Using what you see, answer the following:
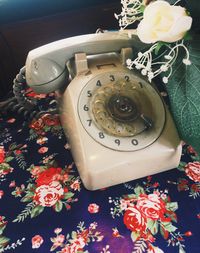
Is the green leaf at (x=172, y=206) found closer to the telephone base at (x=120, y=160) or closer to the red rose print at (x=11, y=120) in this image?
the telephone base at (x=120, y=160)

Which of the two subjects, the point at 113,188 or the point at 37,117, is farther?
the point at 37,117

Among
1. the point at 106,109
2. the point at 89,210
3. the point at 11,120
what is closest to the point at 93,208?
the point at 89,210

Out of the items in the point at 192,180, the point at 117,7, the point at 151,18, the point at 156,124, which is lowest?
the point at 192,180

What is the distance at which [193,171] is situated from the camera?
27.5 inches

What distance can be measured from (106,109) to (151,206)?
26 centimetres

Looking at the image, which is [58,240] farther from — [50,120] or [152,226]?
[50,120]

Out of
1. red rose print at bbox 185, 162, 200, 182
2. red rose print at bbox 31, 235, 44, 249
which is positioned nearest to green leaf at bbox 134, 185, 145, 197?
red rose print at bbox 185, 162, 200, 182

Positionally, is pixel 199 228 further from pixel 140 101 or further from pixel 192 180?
pixel 140 101

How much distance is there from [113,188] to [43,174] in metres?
0.18

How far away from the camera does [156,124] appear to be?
2.30 ft

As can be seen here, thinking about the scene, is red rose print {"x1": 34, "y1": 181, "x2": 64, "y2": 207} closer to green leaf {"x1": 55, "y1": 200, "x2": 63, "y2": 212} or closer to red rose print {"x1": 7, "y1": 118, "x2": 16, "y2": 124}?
green leaf {"x1": 55, "y1": 200, "x2": 63, "y2": 212}

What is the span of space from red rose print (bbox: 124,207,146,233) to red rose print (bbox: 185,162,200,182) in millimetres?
168

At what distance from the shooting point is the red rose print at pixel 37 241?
0.57 meters

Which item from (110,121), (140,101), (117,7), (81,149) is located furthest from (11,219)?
(117,7)
